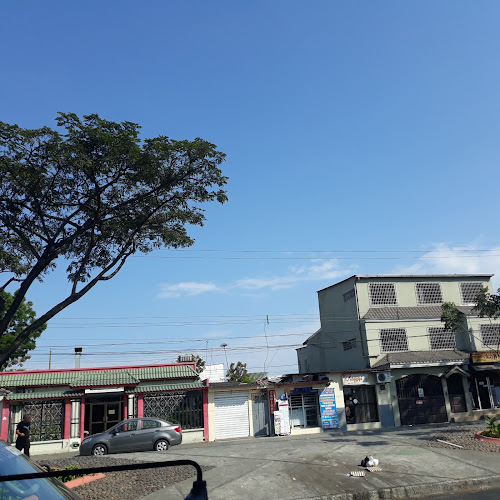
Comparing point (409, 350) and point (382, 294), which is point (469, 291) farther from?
point (409, 350)

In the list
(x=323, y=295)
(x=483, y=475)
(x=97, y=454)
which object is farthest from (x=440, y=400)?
(x=97, y=454)

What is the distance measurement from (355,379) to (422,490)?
16722mm

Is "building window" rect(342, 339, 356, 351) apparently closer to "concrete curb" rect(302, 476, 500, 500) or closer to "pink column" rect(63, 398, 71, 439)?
"pink column" rect(63, 398, 71, 439)

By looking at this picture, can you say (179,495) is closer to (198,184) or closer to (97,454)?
(97,454)

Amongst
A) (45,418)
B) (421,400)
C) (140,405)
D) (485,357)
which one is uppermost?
(485,357)

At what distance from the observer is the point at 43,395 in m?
23.2

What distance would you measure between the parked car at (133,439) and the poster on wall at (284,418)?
24.9 feet

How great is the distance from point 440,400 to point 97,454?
2115cm

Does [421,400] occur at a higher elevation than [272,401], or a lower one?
lower

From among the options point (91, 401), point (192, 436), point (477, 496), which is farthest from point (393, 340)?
point (477, 496)

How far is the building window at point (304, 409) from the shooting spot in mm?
25922

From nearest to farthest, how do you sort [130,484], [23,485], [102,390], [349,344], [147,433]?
[23,485] < [130,484] < [147,433] < [102,390] < [349,344]

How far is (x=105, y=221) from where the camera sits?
724 inches

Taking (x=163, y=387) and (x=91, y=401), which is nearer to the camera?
(x=91, y=401)
